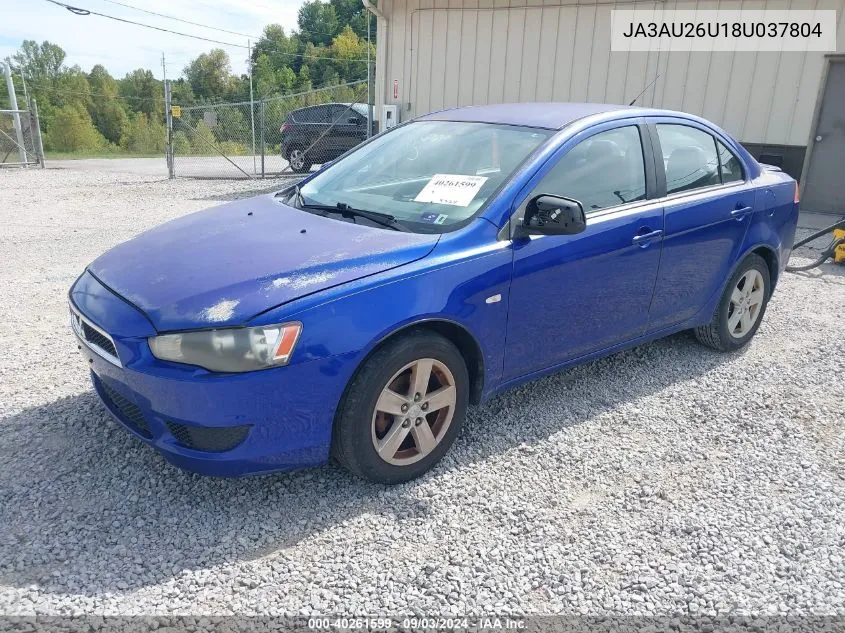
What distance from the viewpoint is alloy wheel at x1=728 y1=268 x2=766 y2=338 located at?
15.3ft

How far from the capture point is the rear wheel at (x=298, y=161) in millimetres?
16234

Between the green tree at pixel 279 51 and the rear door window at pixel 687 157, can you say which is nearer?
the rear door window at pixel 687 157

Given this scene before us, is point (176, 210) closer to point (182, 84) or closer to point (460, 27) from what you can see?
point (460, 27)

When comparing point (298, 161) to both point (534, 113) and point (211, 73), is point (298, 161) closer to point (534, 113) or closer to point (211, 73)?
point (534, 113)

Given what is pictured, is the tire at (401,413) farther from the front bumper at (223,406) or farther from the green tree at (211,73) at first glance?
the green tree at (211,73)

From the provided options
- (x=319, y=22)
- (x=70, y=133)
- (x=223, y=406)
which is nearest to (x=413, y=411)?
(x=223, y=406)

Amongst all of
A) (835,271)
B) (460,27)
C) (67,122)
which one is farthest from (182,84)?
(835,271)

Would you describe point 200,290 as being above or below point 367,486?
above

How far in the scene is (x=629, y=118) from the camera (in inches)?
153

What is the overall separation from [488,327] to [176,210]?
28.6ft

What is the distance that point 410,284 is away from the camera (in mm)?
2820

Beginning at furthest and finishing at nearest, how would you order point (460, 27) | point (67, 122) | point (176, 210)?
point (67, 122)
point (460, 27)
point (176, 210)

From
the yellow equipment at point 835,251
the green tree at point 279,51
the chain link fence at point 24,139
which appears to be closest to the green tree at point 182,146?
the chain link fence at point 24,139

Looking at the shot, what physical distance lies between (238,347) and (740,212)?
338 cm
